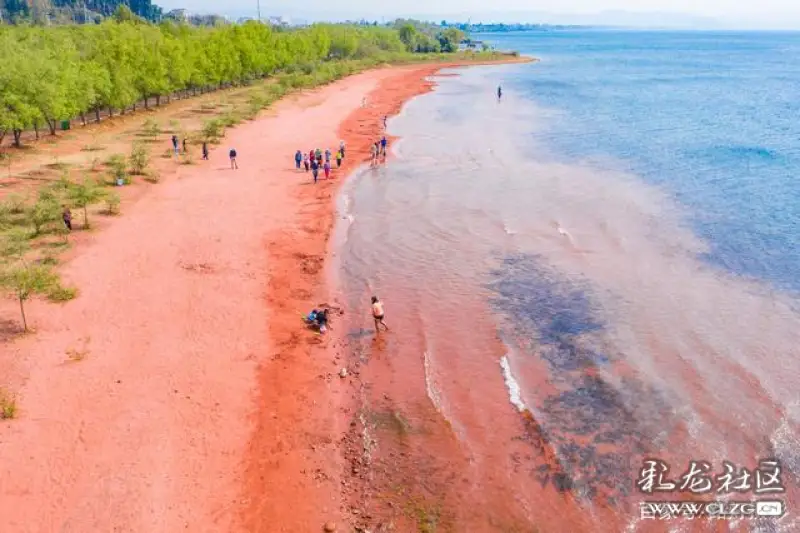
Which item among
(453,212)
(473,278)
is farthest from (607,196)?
(473,278)

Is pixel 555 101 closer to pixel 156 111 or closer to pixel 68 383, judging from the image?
pixel 156 111

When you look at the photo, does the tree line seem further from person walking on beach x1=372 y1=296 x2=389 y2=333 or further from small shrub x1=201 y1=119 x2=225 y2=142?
person walking on beach x1=372 y1=296 x2=389 y2=333

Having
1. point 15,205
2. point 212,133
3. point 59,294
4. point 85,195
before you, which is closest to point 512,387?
point 59,294

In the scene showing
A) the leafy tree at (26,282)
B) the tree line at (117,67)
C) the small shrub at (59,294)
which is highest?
the tree line at (117,67)

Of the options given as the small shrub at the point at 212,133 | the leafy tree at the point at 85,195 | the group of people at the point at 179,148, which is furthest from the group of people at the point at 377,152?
the leafy tree at the point at 85,195

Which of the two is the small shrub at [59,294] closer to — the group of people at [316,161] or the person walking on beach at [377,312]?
the person walking on beach at [377,312]

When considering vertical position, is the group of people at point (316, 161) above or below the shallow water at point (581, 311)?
above

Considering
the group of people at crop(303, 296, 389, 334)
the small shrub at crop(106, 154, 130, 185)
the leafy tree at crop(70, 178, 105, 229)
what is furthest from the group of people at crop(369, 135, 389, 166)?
the group of people at crop(303, 296, 389, 334)
